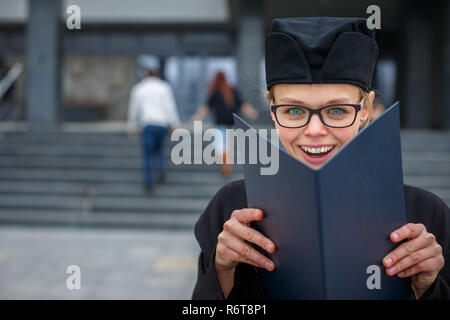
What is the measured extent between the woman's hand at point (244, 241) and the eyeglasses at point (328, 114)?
0.84 ft

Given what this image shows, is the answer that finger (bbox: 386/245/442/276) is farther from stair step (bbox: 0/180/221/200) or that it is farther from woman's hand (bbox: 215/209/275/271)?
stair step (bbox: 0/180/221/200)

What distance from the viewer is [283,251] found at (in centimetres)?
98

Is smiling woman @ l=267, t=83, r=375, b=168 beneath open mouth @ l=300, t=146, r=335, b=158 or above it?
above

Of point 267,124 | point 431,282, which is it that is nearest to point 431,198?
point 431,282

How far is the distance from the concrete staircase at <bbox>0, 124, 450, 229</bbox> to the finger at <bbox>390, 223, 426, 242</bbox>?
5250mm

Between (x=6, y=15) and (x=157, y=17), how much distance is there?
4.67 m

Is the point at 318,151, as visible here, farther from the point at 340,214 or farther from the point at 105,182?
the point at 105,182

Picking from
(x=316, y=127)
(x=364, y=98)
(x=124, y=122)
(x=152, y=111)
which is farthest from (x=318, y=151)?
(x=124, y=122)

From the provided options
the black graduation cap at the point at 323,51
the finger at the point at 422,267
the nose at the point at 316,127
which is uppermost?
the black graduation cap at the point at 323,51

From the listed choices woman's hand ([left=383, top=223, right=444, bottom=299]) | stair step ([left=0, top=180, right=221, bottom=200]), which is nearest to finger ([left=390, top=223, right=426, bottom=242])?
woman's hand ([left=383, top=223, right=444, bottom=299])

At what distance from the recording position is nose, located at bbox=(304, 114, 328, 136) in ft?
3.54

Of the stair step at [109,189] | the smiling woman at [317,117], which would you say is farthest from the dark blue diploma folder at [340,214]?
the stair step at [109,189]

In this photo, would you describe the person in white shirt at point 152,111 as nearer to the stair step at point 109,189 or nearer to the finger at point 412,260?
the stair step at point 109,189

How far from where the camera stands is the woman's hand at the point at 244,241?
100 centimetres
